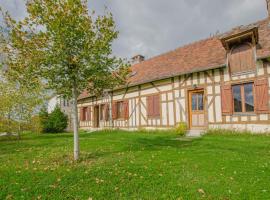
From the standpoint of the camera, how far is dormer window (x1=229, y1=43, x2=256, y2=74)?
9.38 m

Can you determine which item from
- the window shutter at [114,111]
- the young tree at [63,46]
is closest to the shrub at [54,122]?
the window shutter at [114,111]

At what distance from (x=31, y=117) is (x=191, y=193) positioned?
11.5 metres

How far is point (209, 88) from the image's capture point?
34.8ft

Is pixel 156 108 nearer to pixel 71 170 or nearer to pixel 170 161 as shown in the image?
pixel 170 161

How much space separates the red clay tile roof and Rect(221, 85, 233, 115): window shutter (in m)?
1.14

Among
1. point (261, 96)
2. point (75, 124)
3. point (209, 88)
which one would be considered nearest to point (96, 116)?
point (209, 88)

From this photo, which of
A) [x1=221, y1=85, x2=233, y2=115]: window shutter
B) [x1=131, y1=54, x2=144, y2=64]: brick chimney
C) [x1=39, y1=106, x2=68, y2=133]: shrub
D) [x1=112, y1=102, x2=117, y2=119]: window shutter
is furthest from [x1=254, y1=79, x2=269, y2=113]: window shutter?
[x1=39, y1=106, x2=68, y2=133]: shrub

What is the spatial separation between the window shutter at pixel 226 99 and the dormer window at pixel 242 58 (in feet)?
2.69

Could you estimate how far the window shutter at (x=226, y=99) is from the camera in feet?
32.3

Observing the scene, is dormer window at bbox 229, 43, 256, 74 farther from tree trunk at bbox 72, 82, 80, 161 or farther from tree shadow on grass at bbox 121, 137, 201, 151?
tree trunk at bbox 72, 82, 80, 161

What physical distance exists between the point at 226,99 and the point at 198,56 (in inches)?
136

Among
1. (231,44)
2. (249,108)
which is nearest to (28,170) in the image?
(249,108)

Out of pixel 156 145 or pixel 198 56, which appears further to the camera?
pixel 198 56

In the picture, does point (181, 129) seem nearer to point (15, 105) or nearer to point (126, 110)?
point (126, 110)
